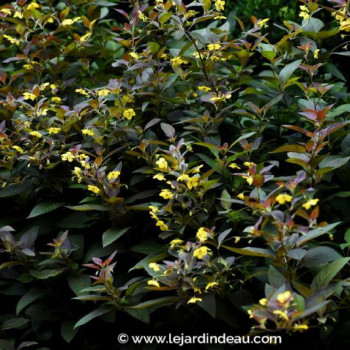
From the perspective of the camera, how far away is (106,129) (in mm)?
2865

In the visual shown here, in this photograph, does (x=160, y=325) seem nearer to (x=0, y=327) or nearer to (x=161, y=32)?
(x=0, y=327)

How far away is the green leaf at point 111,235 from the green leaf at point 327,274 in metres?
0.85

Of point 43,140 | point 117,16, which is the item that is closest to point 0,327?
point 43,140

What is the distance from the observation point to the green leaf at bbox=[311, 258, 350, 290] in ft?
6.99

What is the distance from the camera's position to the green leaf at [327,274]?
213 centimetres

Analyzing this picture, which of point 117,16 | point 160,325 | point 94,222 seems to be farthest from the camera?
point 117,16

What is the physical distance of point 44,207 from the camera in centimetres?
287

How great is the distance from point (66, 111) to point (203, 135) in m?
0.69

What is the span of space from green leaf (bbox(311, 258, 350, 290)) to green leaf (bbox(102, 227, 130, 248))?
2.79 feet

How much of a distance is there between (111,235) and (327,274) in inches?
37.0

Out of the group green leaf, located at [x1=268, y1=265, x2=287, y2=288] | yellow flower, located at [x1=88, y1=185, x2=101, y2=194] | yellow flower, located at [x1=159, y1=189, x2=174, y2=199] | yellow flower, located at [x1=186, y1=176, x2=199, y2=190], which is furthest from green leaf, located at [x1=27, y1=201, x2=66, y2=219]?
green leaf, located at [x1=268, y1=265, x2=287, y2=288]

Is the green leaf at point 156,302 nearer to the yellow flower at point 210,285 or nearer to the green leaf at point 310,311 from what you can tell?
the yellow flower at point 210,285

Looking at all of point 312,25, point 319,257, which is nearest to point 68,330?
point 319,257

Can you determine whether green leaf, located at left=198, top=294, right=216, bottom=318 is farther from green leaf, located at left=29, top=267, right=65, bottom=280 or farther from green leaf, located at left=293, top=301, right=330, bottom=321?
green leaf, located at left=29, top=267, right=65, bottom=280
